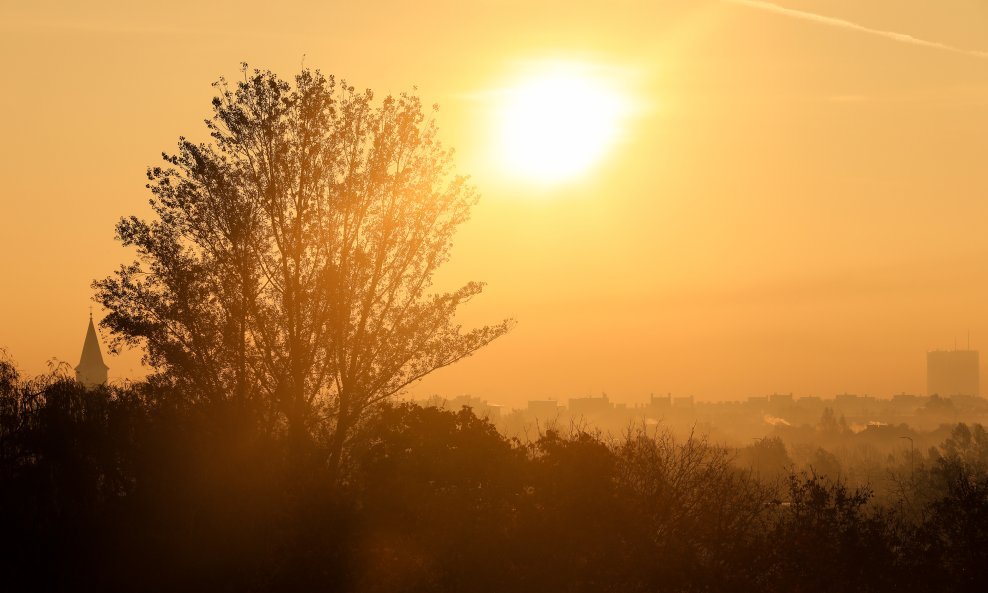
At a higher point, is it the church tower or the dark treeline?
the church tower

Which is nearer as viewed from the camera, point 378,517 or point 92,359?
point 378,517

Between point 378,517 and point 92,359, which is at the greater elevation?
point 92,359

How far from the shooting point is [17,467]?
2566cm

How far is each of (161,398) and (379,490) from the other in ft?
19.3

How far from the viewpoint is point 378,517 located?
23.7 metres

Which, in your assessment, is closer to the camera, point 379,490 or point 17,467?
point 379,490

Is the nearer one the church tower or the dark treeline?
the dark treeline

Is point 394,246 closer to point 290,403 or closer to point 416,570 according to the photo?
point 290,403

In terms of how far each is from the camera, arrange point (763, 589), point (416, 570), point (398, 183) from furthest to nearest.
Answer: point (398, 183), point (763, 589), point (416, 570)

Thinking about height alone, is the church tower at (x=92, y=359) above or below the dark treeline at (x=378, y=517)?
above

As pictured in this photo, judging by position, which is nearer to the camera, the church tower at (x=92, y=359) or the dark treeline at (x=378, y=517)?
the dark treeline at (x=378, y=517)

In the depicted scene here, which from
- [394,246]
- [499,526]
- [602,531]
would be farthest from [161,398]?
[602,531]

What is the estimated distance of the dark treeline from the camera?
75.5ft

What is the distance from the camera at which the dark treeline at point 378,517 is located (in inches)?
906
